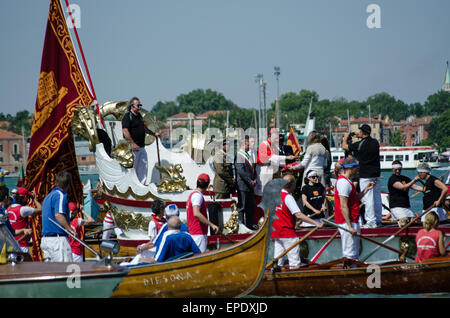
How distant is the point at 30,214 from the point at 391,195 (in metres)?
6.67

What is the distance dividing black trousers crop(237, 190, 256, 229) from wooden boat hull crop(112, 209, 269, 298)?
3.81m

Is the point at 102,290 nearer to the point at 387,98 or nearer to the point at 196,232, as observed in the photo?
the point at 196,232

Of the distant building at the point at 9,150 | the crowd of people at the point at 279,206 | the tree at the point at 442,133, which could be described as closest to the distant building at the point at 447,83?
the tree at the point at 442,133

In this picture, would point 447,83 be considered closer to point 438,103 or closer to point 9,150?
point 438,103

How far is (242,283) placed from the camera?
9.20 metres

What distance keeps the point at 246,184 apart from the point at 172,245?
4092mm

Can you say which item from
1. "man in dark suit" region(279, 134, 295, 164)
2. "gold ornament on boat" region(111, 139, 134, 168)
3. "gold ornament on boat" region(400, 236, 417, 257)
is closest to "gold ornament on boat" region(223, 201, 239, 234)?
"man in dark suit" region(279, 134, 295, 164)

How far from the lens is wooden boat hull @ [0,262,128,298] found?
8.45m

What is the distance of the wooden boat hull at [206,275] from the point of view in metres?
8.73

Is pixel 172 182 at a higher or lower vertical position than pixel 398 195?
higher

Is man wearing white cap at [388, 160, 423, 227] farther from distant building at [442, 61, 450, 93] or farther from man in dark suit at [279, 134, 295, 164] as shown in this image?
distant building at [442, 61, 450, 93]

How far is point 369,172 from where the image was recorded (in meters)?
12.0

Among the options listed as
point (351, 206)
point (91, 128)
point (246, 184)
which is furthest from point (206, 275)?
point (91, 128)
